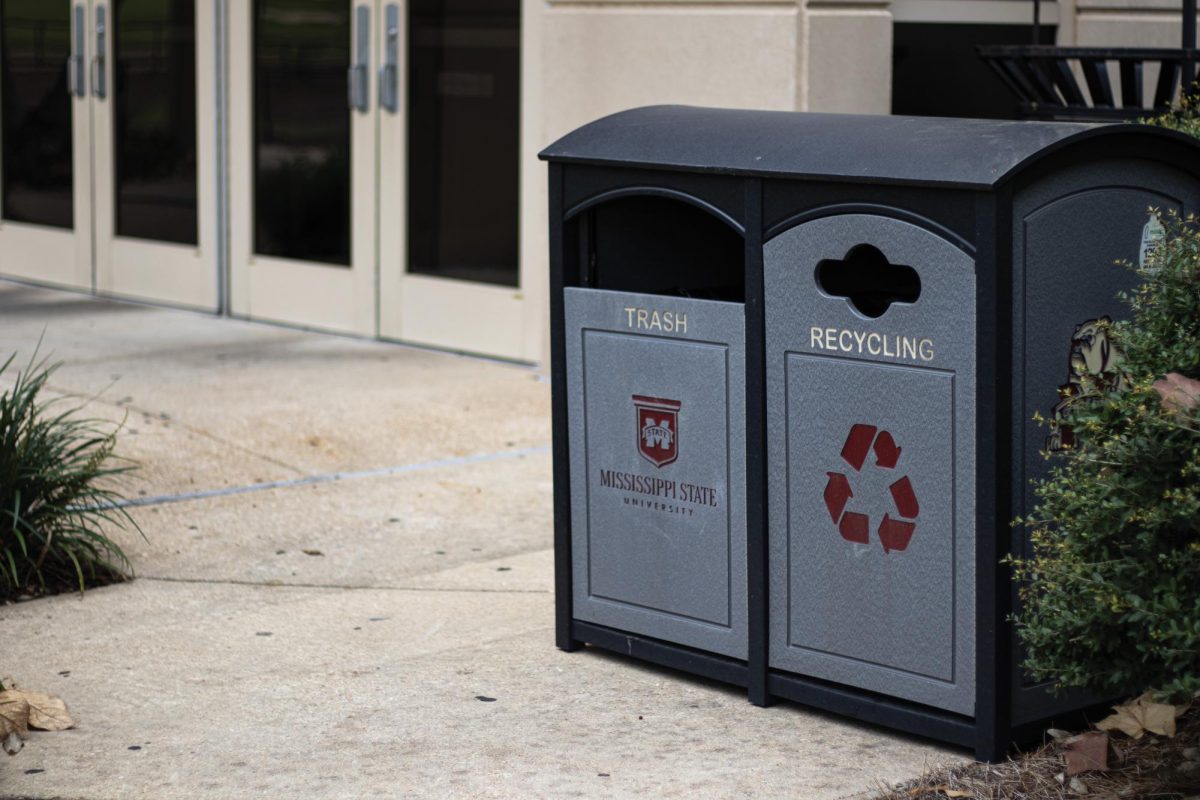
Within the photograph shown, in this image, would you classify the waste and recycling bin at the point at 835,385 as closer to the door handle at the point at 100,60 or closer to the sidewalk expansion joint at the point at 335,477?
the sidewalk expansion joint at the point at 335,477

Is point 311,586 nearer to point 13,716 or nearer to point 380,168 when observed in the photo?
point 13,716

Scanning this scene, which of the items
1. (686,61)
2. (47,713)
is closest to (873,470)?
(47,713)

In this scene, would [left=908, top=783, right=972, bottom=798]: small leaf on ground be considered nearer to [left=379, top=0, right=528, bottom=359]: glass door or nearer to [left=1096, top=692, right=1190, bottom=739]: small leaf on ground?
[left=1096, top=692, right=1190, bottom=739]: small leaf on ground

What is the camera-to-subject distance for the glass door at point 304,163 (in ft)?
32.3

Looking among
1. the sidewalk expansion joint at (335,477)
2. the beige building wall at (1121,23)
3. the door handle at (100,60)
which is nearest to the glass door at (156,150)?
the door handle at (100,60)

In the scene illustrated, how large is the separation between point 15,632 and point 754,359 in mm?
2232

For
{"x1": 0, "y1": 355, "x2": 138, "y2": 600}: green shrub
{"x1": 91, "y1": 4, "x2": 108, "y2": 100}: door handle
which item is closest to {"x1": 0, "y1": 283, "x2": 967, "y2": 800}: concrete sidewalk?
{"x1": 0, "y1": 355, "x2": 138, "y2": 600}: green shrub

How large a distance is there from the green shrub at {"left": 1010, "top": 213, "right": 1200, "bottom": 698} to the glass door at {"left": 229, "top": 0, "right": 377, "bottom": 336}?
266 inches

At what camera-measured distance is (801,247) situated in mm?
4000

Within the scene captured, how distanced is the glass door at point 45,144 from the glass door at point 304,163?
1.70 meters

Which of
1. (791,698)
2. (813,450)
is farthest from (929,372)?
(791,698)

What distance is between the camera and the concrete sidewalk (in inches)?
153

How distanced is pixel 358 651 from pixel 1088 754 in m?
1.96

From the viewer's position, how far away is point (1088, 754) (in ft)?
12.3
